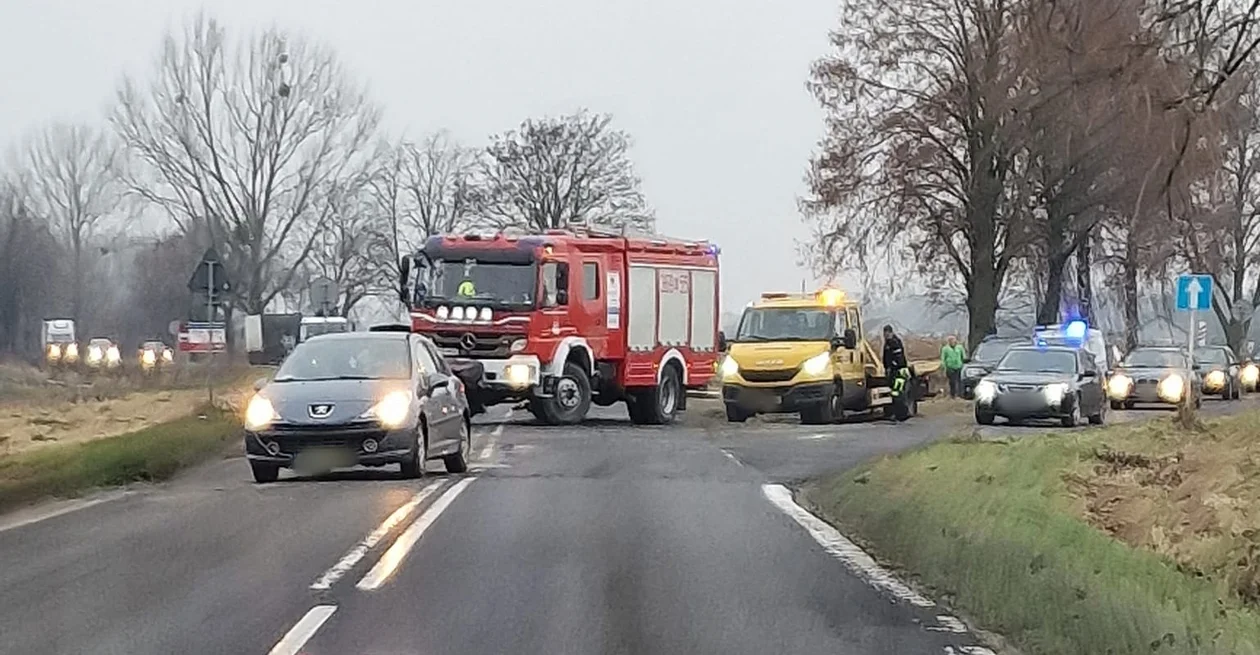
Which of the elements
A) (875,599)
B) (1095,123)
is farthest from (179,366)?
(875,599)

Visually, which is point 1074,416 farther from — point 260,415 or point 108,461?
point 108,461

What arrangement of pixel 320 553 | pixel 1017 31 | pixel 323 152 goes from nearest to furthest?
pixel 320 553 → pixel 1017 31 → pixel 323 152

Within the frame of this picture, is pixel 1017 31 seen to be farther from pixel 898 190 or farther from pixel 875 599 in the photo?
pixel 898 190

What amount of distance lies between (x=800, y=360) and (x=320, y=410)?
51.7ft

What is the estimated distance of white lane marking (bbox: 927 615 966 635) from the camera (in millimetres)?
9602

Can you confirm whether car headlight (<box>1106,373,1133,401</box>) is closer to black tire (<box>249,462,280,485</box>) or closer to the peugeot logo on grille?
black tire (<box>249,462,280,485</box>)

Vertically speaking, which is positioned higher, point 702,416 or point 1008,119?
point 1008,119

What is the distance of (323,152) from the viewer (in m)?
71.4

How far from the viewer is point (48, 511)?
53.6 feet

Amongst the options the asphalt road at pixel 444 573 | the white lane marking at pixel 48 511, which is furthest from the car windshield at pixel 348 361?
the white lane marking at pixel 48 511

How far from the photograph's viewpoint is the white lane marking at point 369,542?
1132 centimetres

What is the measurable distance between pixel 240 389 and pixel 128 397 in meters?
2.71

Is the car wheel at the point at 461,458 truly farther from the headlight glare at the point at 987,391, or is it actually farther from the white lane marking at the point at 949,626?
the headlight glare at the point at 987,391

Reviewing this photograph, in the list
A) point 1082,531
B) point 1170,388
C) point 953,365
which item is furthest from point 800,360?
point 1082,531
